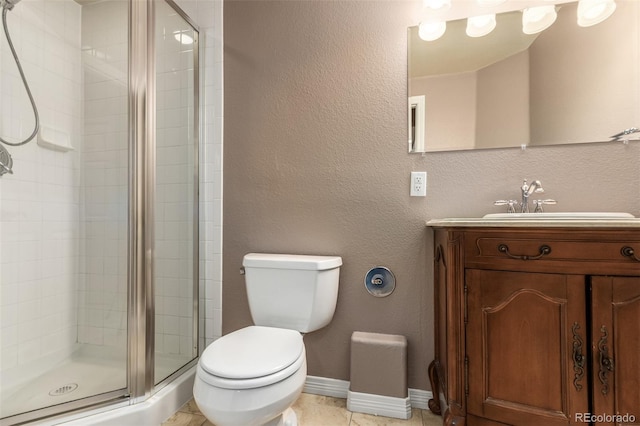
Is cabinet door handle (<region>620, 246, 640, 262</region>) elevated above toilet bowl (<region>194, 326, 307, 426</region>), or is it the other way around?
cabinet door handle (<region>620, 246, 640, 262</region>)

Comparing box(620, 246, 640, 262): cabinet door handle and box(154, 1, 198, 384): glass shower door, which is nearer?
box(620, 246, 640, 262): cabinet door handle

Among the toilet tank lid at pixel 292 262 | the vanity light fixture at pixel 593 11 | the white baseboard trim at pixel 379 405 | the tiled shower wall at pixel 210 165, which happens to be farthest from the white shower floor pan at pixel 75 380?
the vanity light fixture at pixel 593 11

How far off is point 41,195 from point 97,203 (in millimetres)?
244

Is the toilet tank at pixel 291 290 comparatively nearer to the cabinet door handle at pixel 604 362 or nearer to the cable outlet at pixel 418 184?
the cable outlet at pixel 418 184

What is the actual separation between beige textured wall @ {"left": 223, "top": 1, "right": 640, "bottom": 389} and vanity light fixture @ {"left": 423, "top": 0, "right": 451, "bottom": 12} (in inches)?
3.7

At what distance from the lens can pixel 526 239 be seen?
3.22ft

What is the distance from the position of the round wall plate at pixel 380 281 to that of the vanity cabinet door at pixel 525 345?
0.47 metres

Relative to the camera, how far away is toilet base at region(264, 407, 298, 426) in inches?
47.3

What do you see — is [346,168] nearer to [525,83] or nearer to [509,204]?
[509,204]

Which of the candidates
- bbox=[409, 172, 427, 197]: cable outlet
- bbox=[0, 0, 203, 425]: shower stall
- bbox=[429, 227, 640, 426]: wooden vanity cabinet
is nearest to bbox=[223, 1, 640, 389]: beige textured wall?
bbox=[409, 172, 427, 197]: cable outlet

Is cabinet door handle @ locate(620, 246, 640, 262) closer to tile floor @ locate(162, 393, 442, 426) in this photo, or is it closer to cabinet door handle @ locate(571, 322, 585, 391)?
cabinet door handle @ locate(571, 322, 585, 391)

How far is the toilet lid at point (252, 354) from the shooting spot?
97 cm

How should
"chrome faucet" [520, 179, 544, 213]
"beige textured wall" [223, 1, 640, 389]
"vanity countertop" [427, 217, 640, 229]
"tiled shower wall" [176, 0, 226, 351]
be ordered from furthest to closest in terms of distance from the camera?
"tiled shower wall" [176, 0, 226, 351], "beige textured wall" [223, 1, 640, 389], "chrome faucet" [520, 179, 544, 213], "vanity countertop" [427, 217, 640, 229]

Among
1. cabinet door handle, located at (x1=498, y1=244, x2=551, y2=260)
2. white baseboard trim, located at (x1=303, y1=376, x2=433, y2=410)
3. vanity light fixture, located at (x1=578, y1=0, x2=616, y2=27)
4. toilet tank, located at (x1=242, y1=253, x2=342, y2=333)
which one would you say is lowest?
white baseboard trim, located at (x1=303, y1=376, x2=433, y2=410)
